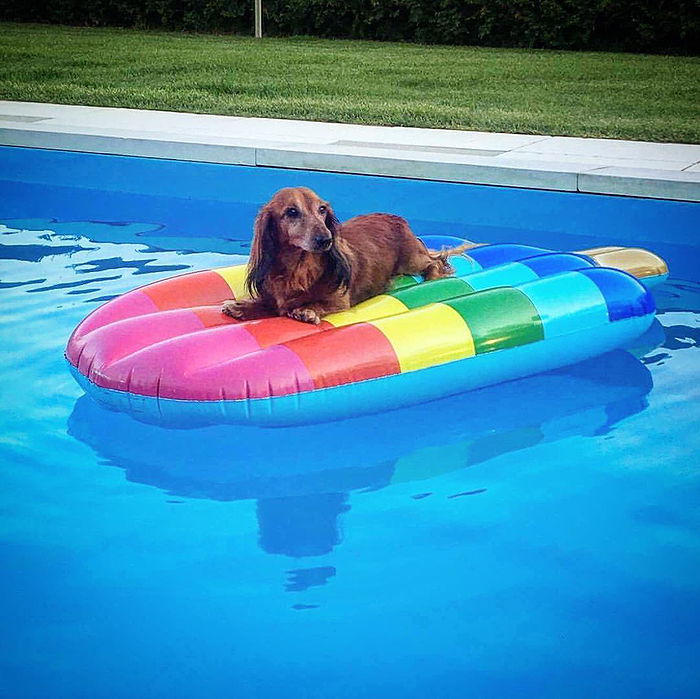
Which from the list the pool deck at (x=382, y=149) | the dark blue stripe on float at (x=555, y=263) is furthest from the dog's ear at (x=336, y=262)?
the pool deck at (x=382, y=149)

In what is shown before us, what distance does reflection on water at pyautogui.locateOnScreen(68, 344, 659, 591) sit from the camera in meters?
3.25

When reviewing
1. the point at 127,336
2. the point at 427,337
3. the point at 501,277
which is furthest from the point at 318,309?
the point at 501,277

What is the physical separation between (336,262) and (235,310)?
40 cm

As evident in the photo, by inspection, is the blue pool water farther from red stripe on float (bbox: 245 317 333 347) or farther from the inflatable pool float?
red stripe on float (bbox: 245 317 333 347)

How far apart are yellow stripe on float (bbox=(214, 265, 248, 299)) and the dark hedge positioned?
9064 millimetres

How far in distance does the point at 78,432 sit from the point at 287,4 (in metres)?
11.7

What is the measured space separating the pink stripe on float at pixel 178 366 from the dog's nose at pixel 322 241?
Result: 1.23ft

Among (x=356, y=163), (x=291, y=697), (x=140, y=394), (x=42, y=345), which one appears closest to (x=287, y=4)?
(x=356, y=163)

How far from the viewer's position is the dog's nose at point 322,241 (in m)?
3.58

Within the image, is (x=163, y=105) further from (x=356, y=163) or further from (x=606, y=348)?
(x=606, y=348)

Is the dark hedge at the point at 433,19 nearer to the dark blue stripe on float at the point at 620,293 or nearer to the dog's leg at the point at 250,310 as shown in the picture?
the dark blue stripe on float at the point at 620,293

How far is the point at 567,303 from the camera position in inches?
154

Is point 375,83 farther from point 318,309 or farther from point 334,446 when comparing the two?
point 334,446

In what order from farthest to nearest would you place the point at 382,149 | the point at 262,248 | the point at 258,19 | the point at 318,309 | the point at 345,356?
1. the point at 258,19
2. the point at 382,149
3. the point at 318,309
4. the point at 262,248
5. the point at 345,356
